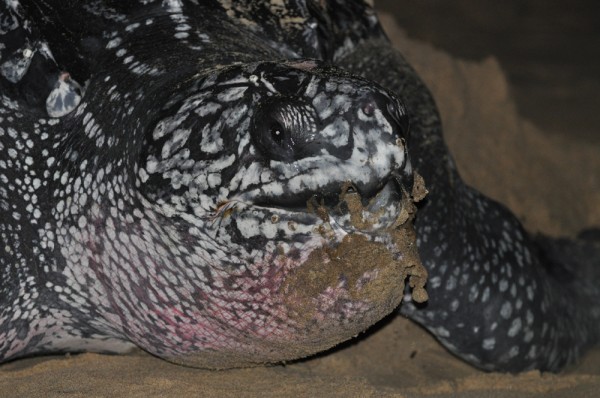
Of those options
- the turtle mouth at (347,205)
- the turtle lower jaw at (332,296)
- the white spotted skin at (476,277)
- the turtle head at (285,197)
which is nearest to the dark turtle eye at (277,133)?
the turtle head at (285,197)

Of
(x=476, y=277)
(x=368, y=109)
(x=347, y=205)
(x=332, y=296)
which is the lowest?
(x=476, y=277)

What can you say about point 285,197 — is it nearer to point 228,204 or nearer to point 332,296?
point 228,204

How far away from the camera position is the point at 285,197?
1544 mm

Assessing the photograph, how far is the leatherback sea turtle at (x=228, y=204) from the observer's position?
1566mm

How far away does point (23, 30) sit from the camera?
6.67 feet

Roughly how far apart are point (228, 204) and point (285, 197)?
0.12 metres

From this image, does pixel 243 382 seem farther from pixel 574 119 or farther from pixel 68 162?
pixel 574 119

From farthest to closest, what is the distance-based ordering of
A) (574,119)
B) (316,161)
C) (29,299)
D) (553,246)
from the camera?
(574,119), (553,246), (29,299), (316,161)

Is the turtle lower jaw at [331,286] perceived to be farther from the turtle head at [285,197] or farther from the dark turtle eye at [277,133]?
the dark turtle eye at [277,133]

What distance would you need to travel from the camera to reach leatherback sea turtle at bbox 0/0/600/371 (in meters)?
1.57

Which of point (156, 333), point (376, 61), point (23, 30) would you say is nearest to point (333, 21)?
point (376, 61)

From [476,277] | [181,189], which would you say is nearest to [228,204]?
[181,189]

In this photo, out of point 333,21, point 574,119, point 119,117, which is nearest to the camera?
point 119,117

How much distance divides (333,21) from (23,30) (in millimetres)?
1188
